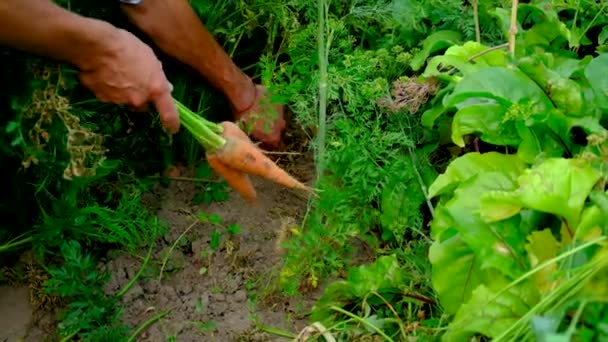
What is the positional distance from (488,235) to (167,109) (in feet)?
2.72

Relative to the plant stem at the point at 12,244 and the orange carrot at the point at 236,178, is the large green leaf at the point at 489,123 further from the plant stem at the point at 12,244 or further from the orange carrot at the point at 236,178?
the plant stem at the point at 12,244

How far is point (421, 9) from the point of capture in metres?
2.37

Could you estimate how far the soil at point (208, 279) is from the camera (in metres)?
2.18

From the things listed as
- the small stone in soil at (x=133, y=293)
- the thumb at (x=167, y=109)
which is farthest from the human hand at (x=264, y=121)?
the small stone in soil at (x=133, y=293)

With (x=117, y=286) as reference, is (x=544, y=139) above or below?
above

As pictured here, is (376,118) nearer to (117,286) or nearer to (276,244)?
(276,244)

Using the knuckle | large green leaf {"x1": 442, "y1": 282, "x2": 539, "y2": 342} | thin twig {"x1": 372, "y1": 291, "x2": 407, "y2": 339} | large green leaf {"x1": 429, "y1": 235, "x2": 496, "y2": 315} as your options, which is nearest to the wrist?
the knuckle

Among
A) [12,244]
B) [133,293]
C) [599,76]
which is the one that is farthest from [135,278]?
[599,76]

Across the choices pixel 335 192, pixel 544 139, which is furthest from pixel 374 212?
pixel 544 139

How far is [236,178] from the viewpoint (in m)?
2.29

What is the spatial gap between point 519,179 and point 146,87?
0.89m

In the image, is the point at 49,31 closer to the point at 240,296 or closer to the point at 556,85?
the point at 240,296

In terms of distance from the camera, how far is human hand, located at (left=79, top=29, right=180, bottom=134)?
6.64 ft

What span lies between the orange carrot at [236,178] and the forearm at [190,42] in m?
0.30
